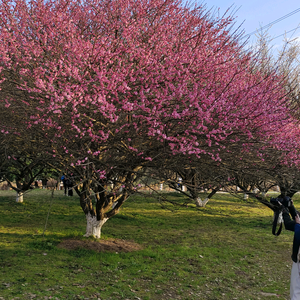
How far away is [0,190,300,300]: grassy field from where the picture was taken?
7.07 m

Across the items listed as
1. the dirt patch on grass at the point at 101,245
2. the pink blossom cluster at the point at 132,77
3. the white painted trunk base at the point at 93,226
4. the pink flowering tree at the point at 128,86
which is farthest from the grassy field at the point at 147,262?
the pink blossom cluster at the point at 132,77

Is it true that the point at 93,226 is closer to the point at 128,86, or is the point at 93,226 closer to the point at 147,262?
the point at 147,262

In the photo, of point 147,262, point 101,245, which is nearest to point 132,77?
point 147,262

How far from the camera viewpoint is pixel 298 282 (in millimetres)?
4836

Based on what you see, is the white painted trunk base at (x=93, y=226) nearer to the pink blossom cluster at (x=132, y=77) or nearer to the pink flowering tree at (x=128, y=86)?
the pink flowering tree at (x=128, y=86)

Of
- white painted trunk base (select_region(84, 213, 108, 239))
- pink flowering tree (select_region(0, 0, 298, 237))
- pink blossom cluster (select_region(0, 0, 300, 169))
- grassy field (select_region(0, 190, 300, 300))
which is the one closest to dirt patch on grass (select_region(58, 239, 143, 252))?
grassy field (select_region(0, 190, 300, 300))

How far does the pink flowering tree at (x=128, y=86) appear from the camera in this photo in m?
7.29

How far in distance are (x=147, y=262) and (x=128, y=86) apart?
5143 millimetres

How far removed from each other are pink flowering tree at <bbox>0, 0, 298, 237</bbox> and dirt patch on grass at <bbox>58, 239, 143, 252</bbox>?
96.2 inches

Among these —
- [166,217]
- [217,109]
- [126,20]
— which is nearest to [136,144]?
[217,109]

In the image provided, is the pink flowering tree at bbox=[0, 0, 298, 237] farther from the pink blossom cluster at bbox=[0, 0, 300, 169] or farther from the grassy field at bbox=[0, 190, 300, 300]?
the grassy field at bbox=[0, 190, 300, 300]

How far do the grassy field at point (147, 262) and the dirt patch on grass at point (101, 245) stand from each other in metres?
0.29

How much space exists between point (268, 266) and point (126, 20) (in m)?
8.49

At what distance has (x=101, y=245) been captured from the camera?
10297mm
